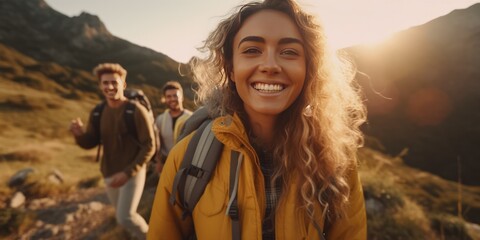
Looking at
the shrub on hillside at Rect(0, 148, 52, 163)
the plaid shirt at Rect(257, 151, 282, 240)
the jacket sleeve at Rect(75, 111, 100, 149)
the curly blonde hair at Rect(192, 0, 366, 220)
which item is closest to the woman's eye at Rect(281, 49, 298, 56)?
the curly blonde hair at Rect(192, 0, 366, 220)

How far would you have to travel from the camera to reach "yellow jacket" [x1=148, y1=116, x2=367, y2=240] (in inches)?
63.4

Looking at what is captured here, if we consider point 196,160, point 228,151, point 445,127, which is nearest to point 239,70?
point 228,151

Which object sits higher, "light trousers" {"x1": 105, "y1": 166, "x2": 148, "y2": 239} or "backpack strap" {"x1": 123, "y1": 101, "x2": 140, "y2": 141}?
"backpack strap" {"x1": 123, "y1": 101, "x2": 140, "y2": 141}

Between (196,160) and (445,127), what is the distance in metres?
46.1

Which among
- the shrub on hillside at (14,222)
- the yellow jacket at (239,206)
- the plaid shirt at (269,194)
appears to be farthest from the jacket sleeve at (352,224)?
the shrub on hillside at (14,222)

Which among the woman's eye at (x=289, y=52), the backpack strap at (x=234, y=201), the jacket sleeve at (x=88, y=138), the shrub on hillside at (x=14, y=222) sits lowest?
the shrub on hillside at (x=14, y=222)

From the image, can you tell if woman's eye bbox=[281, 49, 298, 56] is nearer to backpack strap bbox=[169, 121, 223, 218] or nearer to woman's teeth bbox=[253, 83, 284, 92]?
woman's teeth bbox=[253, 83, 284, 92]

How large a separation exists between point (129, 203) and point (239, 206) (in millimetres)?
3114

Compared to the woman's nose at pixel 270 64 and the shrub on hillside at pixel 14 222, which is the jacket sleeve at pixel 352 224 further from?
the shrub on hillside at pixel 14 222

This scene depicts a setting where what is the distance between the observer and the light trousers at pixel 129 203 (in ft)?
13.5

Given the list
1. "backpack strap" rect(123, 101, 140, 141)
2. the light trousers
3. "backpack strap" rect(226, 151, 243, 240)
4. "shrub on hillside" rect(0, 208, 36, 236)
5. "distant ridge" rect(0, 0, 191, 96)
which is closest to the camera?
"backpack strap" rect(226, 151, 243, 240)

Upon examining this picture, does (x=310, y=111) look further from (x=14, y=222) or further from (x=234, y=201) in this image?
(x=14, y=222)

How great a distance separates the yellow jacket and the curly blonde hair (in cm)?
10

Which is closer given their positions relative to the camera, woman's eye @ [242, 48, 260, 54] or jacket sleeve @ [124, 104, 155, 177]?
woman's eye @ [242, 48, 260, 54]
